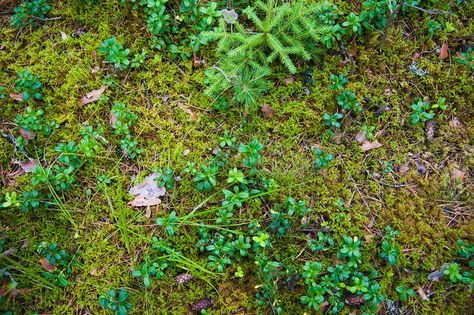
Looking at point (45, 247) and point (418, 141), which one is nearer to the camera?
point (45, 247)

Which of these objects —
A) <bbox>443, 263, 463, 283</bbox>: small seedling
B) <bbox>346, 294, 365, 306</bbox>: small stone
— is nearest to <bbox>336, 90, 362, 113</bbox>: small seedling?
<bbox>443, 263, 463, 283</bbox>: small seedling

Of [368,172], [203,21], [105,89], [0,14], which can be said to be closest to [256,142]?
[368,172]

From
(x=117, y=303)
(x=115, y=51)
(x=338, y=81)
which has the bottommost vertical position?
(x=117, y=303)

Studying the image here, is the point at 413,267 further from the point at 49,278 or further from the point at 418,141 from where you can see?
the point at 49,278

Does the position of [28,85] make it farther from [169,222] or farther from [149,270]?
[149,270]

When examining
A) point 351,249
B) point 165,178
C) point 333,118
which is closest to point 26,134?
point 165,178

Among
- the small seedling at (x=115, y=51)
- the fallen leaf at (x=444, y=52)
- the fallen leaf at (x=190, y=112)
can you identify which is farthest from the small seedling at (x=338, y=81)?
the small seedling at (x=115, y=51)

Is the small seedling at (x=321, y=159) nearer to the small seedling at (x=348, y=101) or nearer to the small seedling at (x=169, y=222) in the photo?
the small seedling at (x=348, y=101)
